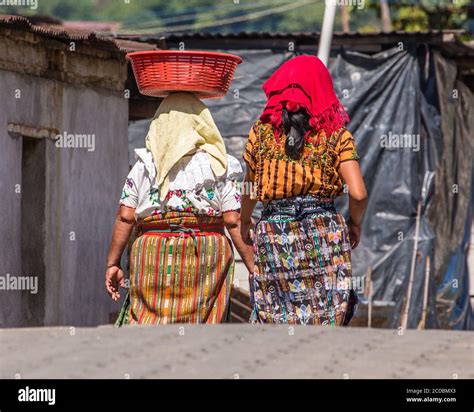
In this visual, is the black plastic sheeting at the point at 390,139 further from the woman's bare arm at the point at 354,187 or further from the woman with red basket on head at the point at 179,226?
the woman's bare arm at the point at 354,187

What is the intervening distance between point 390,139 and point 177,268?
20.0 feet

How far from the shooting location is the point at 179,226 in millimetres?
6816

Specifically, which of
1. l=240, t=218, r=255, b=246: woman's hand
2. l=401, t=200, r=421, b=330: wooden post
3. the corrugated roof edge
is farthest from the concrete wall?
l=401, t=200, r=421, b=330: wooden post

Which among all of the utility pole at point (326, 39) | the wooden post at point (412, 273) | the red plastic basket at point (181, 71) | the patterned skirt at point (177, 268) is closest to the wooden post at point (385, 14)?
the wooden post at point (412, 273)

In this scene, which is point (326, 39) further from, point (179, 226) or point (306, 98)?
point (306, 98)

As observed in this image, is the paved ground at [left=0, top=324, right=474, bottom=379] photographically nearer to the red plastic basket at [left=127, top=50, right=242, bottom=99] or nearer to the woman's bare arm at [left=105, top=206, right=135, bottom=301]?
the woman's bare arm at [left=105, top=206, right=135, bottom=301]

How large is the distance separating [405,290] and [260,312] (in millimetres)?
6282

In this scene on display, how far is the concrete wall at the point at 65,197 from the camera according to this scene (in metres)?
8.55

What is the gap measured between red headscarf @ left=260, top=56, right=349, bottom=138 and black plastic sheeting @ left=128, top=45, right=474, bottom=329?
6.18m

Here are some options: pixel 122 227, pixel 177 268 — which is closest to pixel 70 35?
pixel 122 227

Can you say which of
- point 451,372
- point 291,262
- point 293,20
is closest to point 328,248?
point 291,262

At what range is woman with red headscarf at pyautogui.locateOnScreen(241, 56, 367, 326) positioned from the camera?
20.6ft

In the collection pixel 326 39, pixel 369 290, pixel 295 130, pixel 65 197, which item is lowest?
pixel 369 290

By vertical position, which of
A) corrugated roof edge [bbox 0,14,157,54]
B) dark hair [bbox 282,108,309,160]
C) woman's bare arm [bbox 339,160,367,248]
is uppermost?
corrugated roof edge [bbox 0,14,157,54]
